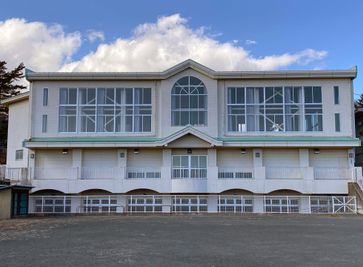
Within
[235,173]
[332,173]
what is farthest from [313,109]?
[235,173]

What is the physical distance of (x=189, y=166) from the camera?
29594mm

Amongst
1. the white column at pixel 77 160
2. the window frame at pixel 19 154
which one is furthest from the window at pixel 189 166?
the window frame at pixel 19 154

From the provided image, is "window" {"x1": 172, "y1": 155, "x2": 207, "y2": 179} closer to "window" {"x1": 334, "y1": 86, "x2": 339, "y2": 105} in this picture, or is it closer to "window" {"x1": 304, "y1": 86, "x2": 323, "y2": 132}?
"window" {"x1": 304, "y1": 86, "x2": 323, "y2": 132}

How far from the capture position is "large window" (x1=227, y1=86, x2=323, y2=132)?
2961cm

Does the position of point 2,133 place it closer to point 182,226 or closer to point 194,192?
point 194,192

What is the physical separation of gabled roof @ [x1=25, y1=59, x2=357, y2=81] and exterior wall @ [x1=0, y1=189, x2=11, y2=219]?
9.29 meters

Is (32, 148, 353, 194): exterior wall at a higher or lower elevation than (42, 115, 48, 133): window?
lower

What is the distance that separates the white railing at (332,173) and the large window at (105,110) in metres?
11.6

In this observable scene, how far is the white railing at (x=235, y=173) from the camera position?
29.4 m

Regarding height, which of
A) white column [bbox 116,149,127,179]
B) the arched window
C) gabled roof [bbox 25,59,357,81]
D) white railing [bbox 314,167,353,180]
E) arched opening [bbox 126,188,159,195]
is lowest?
arched opening [bbox 126,188,159,195]

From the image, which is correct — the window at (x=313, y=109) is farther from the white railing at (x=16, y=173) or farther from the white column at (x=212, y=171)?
the white railing at (x=16, y=173)

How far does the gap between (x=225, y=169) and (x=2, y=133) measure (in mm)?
22982

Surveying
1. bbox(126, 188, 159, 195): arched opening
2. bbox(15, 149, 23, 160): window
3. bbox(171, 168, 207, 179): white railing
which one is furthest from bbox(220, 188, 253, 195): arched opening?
bbox(15, 149, 23, 160): window

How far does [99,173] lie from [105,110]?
14.1ft
